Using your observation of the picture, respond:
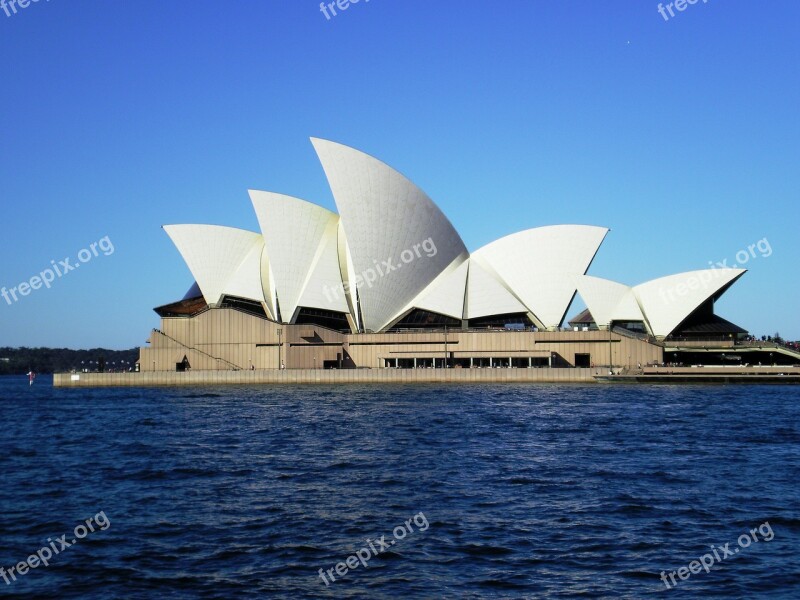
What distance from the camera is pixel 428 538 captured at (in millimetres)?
13203

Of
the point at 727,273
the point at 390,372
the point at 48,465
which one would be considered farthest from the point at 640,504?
the point at 727,273

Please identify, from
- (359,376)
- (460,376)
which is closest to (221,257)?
(359,376)

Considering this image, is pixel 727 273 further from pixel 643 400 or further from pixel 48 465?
pixel 48 465

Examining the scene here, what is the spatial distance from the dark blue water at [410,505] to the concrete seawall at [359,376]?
25916mm

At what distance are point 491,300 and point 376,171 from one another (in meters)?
13.5

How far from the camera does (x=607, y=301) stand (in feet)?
207

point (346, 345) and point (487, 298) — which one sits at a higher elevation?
point (487, 298)

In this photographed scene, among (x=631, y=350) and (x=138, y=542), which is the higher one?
(x=631, y=350)

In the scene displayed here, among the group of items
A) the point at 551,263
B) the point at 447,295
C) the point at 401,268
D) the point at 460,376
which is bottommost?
the point at 460,376

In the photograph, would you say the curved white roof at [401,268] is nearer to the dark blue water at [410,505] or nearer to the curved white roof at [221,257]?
the curved white roof at [221,257]

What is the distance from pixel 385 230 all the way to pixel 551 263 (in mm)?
13323

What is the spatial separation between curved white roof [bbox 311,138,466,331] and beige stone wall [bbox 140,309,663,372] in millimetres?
2516

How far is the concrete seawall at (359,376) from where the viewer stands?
57.7 metres

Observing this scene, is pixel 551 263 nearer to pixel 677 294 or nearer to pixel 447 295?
pixel 447 295
